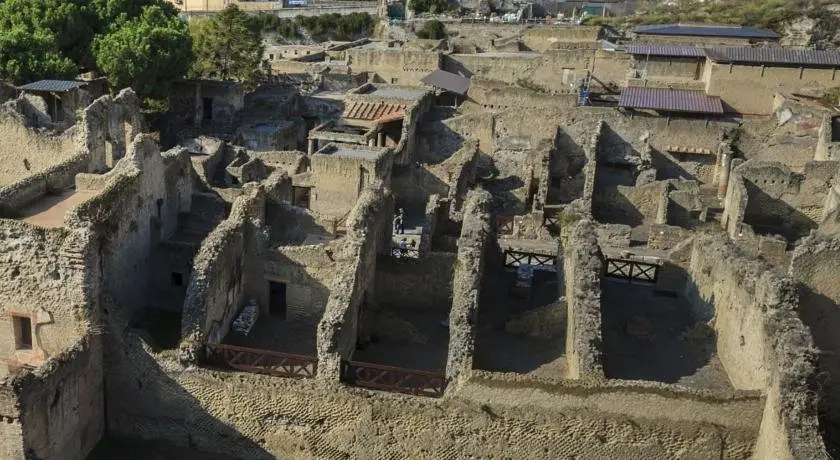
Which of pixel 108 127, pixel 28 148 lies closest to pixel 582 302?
pixel 108 127

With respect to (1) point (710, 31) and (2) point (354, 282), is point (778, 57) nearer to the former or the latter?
(1) point (710, 31)

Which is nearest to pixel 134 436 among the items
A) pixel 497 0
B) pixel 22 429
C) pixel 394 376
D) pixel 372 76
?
pixel 22 429

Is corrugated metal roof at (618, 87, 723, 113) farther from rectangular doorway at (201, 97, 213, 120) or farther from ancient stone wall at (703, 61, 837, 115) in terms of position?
rectangular doorway at (201, 97, 213, 120)

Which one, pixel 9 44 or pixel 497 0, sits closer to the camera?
pixel 9 44

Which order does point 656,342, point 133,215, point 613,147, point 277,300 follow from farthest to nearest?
point 613,147
point 277,300
point 656,342
point 133,215

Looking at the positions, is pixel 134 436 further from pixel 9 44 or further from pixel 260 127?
pixel 9 44

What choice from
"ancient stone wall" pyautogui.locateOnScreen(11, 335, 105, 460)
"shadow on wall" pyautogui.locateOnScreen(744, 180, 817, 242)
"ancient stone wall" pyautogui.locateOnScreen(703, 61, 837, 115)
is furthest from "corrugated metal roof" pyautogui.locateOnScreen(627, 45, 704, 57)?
"ancient stone wall" pyautogui.locateOnScreen(11, 335, 105, 460)
